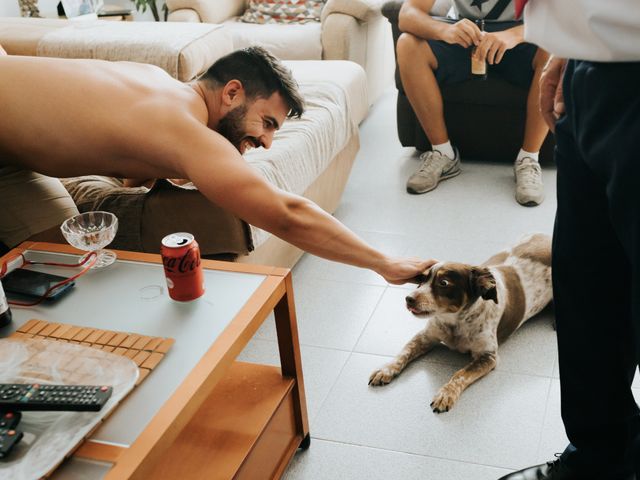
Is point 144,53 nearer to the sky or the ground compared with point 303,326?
nearer to the sky

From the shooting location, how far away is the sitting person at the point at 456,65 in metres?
3.11

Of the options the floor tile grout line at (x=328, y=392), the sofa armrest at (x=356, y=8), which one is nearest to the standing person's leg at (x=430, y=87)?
the sofa armrest at (x=356, y=8)

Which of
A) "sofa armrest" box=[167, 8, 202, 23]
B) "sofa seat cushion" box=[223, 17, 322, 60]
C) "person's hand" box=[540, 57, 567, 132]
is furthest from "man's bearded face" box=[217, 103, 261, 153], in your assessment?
"sofa armrest" box=[167, 8, 202, 23]

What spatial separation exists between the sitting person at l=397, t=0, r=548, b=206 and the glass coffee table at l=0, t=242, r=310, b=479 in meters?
1.80

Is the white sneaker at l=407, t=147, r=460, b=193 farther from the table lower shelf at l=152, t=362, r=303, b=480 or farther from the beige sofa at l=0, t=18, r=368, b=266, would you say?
the table lower shelf at l=152, t=362, r=303, b=480

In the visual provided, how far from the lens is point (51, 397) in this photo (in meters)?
1.12

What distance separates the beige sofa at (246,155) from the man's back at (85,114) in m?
0.07

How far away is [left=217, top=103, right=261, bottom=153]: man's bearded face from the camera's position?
1.91m

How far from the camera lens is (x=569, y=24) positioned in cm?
103

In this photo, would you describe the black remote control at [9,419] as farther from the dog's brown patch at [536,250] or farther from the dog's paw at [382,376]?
the dog's brown patch at [536,250]

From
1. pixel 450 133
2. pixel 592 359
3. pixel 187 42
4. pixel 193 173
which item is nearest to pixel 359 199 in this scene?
pixel 450 133

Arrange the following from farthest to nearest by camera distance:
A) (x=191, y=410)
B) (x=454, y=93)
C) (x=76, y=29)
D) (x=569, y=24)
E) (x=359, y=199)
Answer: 1. (x=454, y=93)
2. (x=359, y=199)
3. (x=76, y=29)
4. (x=191, y=410)
5. (x=569, y=24)

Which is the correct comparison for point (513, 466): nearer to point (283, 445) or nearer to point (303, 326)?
point (283, 445)

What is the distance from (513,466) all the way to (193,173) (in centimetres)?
104
